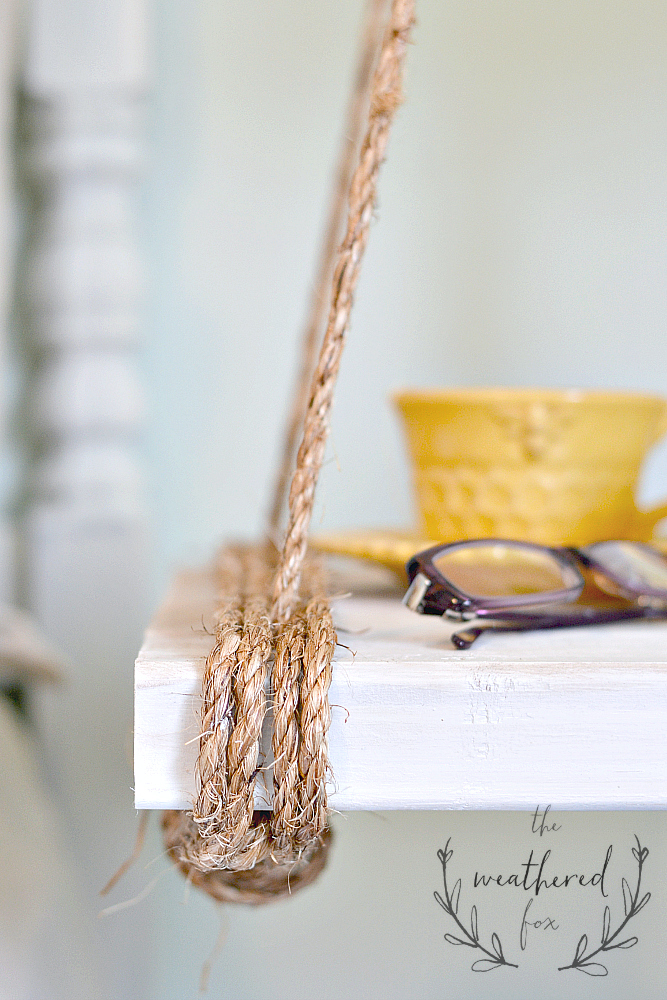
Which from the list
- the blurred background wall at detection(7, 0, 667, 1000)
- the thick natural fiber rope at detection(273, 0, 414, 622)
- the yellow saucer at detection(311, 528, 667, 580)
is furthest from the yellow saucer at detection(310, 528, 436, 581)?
the blurred background wall at detection(7, 0, 667, 1000)

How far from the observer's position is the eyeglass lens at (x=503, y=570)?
11.1 inches

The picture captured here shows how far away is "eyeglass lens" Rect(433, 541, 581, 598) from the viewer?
0.28 m

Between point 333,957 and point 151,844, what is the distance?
237mm

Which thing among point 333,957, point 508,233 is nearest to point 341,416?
point 508,233

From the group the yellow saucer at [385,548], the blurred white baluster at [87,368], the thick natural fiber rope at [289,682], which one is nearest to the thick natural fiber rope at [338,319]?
the thick natural fiber rope at [289,682]

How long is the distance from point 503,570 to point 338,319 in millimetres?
115

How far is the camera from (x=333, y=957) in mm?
278

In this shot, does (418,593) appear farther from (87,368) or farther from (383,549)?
A: (87,368)

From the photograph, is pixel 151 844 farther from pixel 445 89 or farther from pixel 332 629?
pixel 445 89

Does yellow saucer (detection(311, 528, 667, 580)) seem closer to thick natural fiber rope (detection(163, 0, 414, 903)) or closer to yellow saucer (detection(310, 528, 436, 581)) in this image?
yellow saucer (detection(310, 528, 436, 581))

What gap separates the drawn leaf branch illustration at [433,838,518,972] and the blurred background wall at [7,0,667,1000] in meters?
0.45

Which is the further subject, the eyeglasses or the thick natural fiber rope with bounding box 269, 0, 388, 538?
the thick natural fiber rope with bounding box 269, 0, 388, 538

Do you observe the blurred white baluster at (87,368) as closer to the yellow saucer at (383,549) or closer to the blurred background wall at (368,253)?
the blurred background wall at (368,253)

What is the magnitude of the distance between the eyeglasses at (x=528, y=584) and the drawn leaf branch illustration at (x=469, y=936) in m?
0.08
